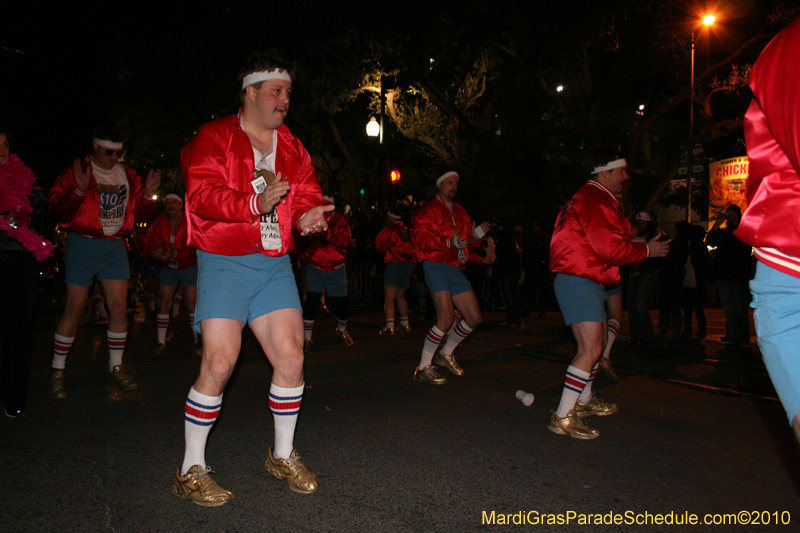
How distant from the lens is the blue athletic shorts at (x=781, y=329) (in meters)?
1.83

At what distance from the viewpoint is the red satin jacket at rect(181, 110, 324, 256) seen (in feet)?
9.68

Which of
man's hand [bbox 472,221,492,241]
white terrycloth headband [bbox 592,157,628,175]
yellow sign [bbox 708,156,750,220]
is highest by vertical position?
yellow sign [bbox 708,156,750,220]

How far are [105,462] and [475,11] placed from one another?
618 inches

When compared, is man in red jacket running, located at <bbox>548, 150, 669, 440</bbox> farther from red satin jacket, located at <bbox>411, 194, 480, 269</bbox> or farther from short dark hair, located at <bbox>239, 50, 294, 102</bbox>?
short dark hair, located at <bbox>239, 50, 294, 102</bbox>

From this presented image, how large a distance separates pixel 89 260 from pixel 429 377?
3.31 meters

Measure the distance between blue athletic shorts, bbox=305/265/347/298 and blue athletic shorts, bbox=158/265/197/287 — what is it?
152 centimetres

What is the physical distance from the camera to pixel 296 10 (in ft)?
62.7

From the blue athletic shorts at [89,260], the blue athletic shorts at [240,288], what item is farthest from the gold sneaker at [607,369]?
the blue athletic shorts at [89,260]

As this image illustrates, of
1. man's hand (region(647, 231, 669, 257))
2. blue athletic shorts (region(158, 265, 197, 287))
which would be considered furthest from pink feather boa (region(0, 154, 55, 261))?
man's hand (region(647, 231, 669, 257))

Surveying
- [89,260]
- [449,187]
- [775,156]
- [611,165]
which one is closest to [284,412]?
[775,156]

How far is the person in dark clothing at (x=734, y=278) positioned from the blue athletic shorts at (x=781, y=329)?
8.12m

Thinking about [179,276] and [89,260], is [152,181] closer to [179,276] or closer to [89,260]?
[89,260]

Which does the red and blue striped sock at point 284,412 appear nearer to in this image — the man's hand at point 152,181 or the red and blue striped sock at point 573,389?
→ the red and blue striped sock at point 573,389

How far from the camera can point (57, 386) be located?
519 cm
